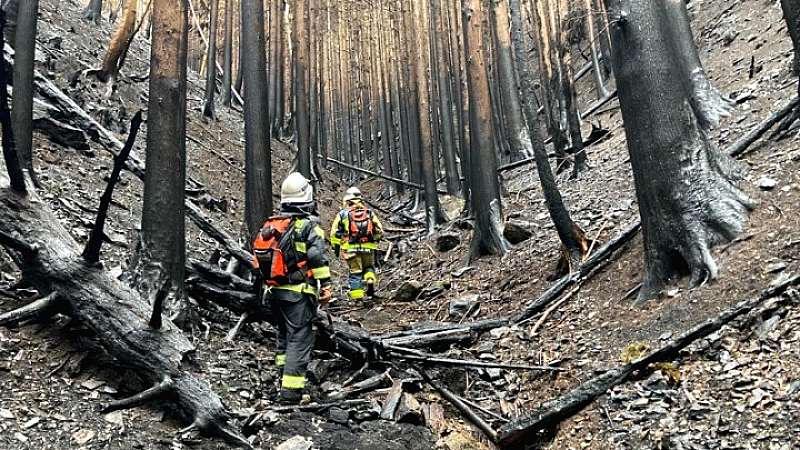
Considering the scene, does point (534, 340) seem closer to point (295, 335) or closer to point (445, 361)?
point (445, 361)

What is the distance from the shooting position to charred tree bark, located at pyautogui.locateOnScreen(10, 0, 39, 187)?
16.8ft

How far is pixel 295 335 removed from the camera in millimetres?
4844

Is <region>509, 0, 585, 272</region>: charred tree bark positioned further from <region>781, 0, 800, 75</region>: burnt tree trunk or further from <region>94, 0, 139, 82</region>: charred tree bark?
<region>94, 0, 139, 82</region>: charred tree bark

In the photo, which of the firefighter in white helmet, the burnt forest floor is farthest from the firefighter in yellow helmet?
the firefighter in white helmet

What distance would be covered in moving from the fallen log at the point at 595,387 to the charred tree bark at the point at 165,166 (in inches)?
115

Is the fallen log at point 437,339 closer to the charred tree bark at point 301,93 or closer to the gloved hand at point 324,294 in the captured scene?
the gloved hand at point 324,294

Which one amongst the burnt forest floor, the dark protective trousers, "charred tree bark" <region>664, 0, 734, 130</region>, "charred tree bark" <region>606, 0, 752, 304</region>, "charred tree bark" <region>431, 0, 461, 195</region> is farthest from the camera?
"charred tree bark" <region>431, 0, 461, 195</region>

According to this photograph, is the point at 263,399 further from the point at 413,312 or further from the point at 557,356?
the point at 413,312

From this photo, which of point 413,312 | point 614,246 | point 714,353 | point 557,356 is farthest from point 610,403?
point 413,312

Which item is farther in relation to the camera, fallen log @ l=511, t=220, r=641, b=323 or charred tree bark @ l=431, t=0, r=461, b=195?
charred tree bark @ l=431, t=0, r=461, b=195

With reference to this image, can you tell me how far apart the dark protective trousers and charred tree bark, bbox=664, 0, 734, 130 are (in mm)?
5839

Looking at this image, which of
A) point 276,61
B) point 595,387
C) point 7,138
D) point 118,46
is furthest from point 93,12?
point 595,387

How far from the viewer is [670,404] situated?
12.4 ft

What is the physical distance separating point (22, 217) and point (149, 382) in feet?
4.43
